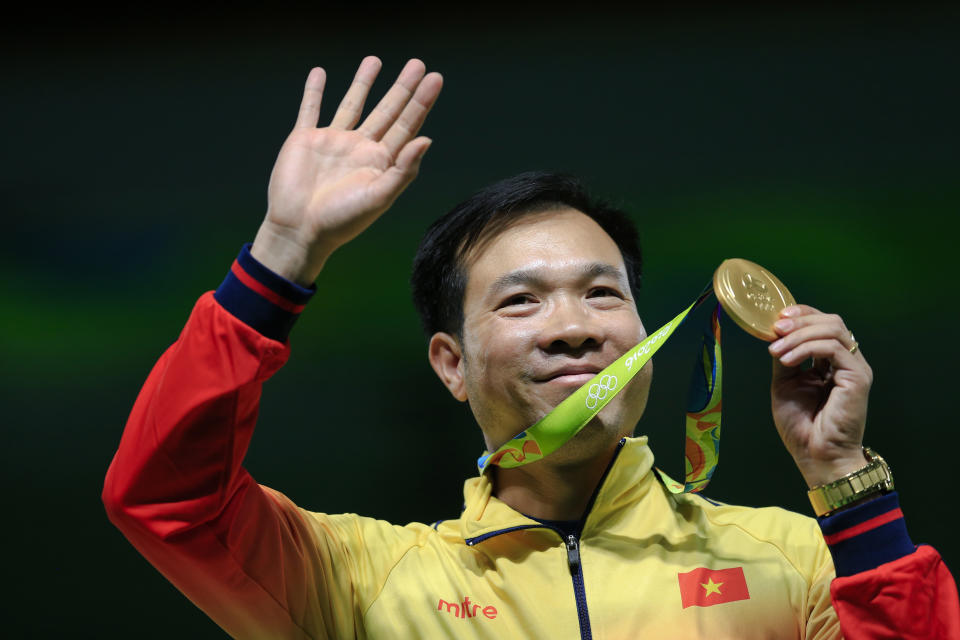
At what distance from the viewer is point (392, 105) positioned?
1989 mm

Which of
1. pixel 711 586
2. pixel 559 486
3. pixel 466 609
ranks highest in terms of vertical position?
pixel 559 486

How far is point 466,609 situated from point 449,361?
2.21 feet

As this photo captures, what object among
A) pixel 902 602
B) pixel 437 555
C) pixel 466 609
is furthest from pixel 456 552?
pixel 902 602

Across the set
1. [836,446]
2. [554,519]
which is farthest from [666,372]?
[836,446]

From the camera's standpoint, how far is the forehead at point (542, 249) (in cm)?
232

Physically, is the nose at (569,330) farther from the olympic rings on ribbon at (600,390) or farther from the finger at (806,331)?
the finger at (806,331)

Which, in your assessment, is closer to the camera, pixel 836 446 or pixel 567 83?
pixel 836 446

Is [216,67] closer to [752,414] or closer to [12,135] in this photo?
[12,135]

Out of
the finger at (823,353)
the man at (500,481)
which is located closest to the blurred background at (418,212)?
the man at (500,481)

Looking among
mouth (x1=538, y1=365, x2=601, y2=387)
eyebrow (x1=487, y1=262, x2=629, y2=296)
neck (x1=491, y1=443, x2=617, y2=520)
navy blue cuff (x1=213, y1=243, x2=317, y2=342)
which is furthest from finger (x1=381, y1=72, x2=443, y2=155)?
neck (x1=491, y1=443, x2=617, y2=520)

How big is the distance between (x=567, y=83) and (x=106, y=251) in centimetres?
160

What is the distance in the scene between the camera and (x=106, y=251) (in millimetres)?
3137

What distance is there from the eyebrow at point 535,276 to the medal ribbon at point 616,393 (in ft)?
0.67

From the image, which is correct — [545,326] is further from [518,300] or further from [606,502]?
[606,502]
